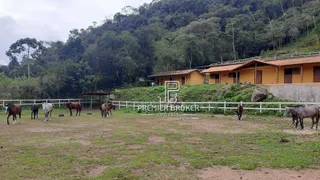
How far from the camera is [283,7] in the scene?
259 ft

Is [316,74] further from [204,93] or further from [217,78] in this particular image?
[217,78]

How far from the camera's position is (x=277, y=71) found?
2586 cm

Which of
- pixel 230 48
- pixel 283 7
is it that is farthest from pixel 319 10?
pixel 230 48

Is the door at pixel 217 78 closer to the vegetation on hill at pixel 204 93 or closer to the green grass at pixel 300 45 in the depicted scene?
the vegetation on hill at pixel 204 93

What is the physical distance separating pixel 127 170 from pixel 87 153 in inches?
85.4

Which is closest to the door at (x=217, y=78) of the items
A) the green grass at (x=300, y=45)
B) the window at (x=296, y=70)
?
the window at (x=296, y=70)

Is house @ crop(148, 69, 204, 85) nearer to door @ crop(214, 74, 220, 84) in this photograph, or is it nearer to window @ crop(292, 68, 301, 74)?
Answer: door @ crop(214, 74, 220, 84)

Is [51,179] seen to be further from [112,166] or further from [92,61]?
[92,61]

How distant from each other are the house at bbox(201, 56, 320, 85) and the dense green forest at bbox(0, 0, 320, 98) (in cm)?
1590

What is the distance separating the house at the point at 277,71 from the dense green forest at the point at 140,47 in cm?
1590

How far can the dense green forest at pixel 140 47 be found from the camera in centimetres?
3703

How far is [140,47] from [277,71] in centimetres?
2664

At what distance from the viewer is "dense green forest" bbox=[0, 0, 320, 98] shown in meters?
37.0

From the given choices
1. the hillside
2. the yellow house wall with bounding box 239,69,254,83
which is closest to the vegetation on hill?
the hillside
